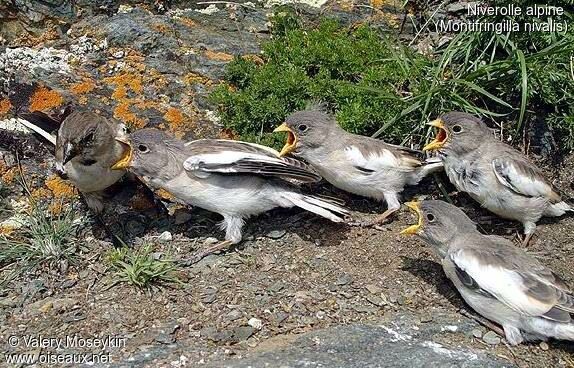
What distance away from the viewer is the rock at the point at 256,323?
17.8ft

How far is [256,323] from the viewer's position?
5.45 metres

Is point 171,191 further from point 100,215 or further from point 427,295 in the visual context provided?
point 427,295

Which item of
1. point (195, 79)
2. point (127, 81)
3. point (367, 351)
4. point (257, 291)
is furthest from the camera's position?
point (195, 79)

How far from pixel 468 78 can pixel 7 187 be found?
4374 millimetres

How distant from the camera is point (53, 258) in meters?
6.12

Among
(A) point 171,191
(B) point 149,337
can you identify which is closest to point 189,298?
(B) point 149,337

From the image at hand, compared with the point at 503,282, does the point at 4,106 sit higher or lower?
lower

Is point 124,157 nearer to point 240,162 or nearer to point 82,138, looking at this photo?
point 82,138

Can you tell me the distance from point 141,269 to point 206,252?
64 centimetres

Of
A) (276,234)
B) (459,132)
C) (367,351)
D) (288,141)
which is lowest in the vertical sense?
(276,234)

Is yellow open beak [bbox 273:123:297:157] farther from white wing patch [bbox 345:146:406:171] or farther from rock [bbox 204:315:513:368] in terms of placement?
rock [bbox 204:315:513:368]

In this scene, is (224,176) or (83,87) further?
(83,87)

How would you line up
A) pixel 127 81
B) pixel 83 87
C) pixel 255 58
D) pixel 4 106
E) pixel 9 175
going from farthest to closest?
pixel 255 58, pixel 127 81, pixel 83 87, pixel 4 106, pixel 9 175

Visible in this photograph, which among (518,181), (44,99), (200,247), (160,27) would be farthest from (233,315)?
(160,27)
